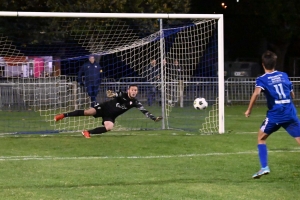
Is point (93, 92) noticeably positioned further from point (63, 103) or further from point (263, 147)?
point (263, 147)

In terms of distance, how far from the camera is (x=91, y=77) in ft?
62.2

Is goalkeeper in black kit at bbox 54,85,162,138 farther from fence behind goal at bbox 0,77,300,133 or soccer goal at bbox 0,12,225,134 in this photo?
fence behind goal at bbox 0,77,300,133

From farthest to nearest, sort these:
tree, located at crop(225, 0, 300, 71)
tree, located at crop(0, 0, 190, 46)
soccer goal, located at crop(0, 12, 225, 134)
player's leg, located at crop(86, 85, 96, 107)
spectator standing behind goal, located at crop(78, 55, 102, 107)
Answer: tree, located at crop(225, 0, 300, 71), tree, located at crop(0, 0, 190, 46), spectator standing behind goal, located at crop(78, 55, 102, 107), player's leg, located at crop(86, 85, 96, 107), soccer goal, located at crop(0, 12, 225, 134)

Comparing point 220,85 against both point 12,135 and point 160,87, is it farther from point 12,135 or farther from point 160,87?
point 12,135

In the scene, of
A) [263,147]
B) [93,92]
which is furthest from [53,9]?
[263,147]

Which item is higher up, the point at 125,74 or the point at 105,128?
the point at 125,74

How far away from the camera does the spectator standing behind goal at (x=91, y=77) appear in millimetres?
18661

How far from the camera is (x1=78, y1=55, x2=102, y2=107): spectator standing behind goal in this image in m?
18.7

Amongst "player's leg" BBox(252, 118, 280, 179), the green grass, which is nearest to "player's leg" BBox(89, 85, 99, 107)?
the green grass

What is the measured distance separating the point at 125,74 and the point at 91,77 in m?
1.88

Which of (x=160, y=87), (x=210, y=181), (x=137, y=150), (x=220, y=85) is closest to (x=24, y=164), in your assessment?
(x=137, y=150)

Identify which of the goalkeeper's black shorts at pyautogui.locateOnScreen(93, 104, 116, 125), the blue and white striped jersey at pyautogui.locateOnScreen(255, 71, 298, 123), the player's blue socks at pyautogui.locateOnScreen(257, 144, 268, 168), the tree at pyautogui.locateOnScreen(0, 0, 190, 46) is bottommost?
the player's blue socks at pyautogui.locateOnScreen(257, 144, 268, 168)

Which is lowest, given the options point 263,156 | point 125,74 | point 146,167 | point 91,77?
point 146,167

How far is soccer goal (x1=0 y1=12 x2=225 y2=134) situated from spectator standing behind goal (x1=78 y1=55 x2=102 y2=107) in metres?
0.20
